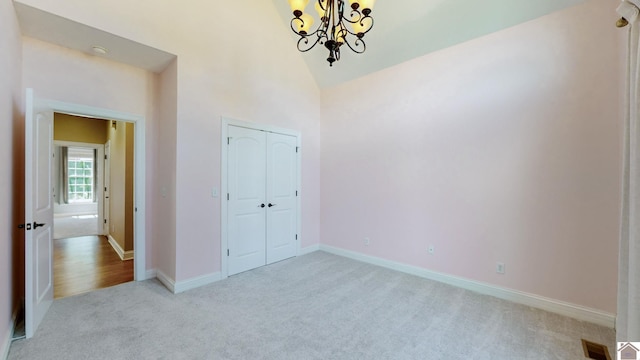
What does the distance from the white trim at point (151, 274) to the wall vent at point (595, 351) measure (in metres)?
4.53

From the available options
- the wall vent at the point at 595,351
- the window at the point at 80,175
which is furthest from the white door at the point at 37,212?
the window at the point at 80,175

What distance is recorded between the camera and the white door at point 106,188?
18.4 feet

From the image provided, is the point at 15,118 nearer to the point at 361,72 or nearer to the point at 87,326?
the point at 87,326

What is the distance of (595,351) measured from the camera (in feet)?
6.86

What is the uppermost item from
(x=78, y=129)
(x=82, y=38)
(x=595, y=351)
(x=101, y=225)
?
(x=82, y=38)

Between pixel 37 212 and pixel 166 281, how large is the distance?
4.77 ft

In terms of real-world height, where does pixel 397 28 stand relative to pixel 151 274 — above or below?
above

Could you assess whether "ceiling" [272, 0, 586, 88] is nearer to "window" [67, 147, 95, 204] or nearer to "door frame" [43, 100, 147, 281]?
"door frame" [43, 100, 147, 281]

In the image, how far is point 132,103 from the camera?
333 centimetres

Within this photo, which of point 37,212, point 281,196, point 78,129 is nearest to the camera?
point 37,212

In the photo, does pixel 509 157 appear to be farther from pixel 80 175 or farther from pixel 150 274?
pixel 80 175

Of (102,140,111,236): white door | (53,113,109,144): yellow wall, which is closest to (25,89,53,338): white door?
(102,140,111,236): white door

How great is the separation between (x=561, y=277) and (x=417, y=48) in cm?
312

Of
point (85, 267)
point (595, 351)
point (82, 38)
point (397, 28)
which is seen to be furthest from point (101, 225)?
point (595, 351)
